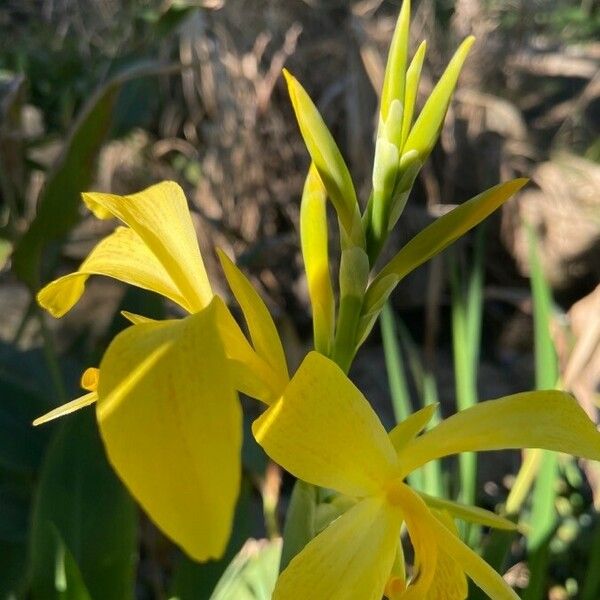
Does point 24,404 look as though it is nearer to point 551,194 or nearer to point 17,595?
point 17,595

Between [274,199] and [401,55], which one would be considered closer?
[401,55]

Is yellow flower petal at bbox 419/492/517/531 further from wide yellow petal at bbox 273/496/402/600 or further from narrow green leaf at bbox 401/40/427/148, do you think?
narrow green leaf at bbox 401/40/427/148

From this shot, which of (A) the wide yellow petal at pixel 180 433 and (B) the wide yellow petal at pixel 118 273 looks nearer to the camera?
(A) the wide yellow petal at pixel 180 433

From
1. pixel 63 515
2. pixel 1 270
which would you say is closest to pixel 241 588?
pixel 63 515

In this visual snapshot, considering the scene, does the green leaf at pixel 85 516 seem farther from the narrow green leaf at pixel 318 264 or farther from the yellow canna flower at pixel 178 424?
the yellow canna flower at pixel 178 424

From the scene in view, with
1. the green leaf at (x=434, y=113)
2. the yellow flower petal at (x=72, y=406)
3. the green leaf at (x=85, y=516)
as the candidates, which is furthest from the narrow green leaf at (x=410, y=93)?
the green leaf at (x=85, y=516)
